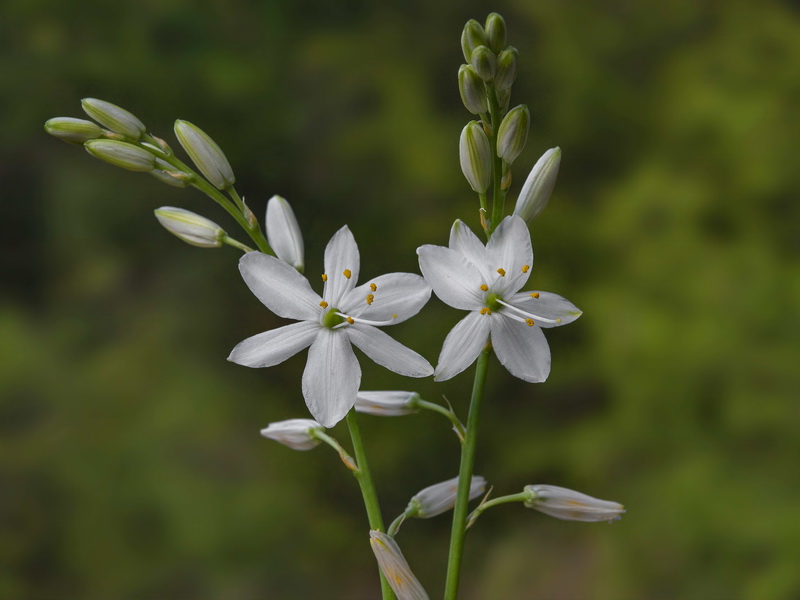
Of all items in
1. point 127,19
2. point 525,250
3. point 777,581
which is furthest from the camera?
point 127,19

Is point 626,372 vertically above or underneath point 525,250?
underneath

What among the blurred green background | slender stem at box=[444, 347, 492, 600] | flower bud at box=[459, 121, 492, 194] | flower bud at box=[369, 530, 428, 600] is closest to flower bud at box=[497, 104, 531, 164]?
flower bud at box=[459, 121, 492, 194]

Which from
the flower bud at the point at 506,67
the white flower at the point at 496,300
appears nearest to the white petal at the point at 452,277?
the white flower at the point at 496,300

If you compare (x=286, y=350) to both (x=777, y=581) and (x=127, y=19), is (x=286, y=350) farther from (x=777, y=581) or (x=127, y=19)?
(x=127, y=19)

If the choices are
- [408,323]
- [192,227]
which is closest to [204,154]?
[192,227]

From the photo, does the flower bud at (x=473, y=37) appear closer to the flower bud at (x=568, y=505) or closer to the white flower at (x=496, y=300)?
the white flower at (x=496, y=300)

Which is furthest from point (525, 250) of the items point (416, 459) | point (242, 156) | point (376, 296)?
point (242, 156)

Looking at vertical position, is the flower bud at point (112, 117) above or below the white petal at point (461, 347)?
above
